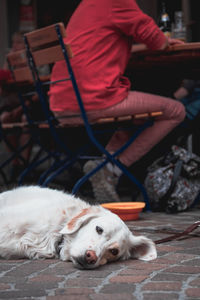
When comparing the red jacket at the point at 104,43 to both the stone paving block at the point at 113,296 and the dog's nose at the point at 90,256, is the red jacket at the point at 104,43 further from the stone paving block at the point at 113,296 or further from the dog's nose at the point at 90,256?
the stone paving block at the point at 113,296

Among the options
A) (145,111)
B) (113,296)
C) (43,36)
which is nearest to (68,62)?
(43,36)

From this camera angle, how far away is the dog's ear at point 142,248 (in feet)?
9.27

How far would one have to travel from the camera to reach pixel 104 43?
4645 mm

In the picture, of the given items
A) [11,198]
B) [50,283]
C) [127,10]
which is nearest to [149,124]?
[127,10]

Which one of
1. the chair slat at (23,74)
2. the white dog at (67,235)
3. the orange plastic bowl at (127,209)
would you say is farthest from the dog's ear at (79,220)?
the chair slat at (23,74)

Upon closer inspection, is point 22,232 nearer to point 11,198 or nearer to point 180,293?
point 11,198

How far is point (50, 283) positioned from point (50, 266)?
33 cm

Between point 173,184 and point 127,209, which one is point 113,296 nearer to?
point 127,209

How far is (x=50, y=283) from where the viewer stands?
2.33 metres

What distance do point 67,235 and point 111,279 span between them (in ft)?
1.39

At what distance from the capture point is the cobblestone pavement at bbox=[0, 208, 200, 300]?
2.15m

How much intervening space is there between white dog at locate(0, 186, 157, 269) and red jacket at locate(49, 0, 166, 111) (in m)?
1.79

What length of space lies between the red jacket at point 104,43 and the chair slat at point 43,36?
0.27 meters

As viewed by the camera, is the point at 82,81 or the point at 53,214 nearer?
the point at 53,214
